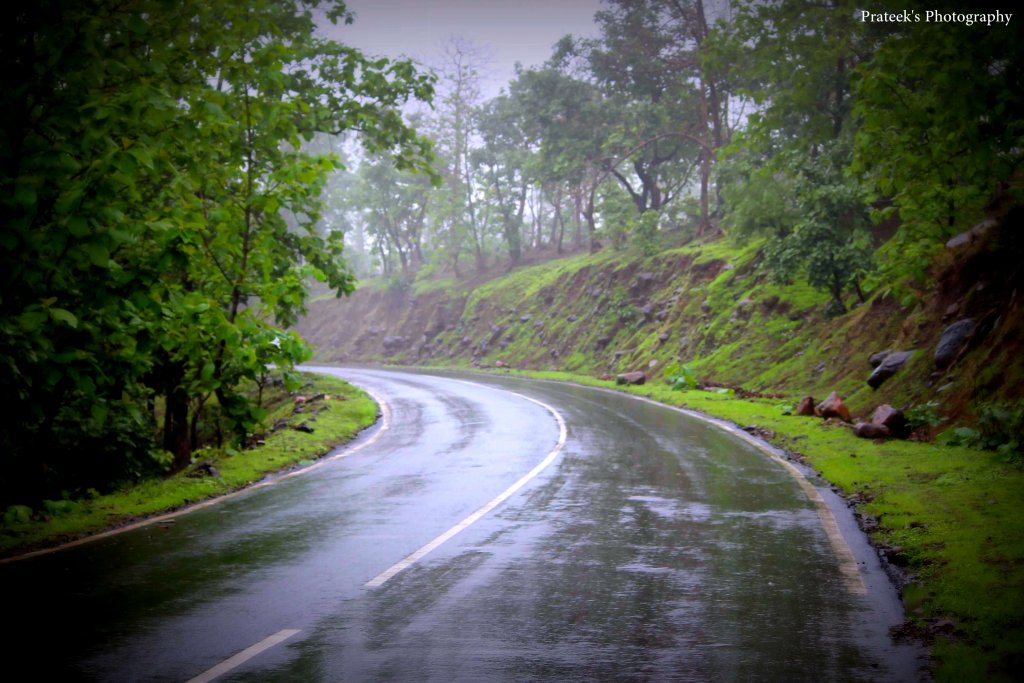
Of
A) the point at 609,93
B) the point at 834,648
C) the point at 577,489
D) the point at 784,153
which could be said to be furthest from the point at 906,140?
the point at 609,93

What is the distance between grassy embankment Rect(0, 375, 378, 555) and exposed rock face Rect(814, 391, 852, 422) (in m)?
10.4

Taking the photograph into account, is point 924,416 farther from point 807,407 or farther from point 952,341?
point 807,407

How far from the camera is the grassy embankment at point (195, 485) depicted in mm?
9180

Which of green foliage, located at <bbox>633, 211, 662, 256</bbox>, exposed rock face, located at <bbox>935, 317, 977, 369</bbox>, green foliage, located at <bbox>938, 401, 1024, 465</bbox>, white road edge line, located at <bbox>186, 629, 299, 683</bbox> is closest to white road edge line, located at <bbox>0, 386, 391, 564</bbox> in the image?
white road edge line, located at <bbox>186, 629, 299, 683</bbox>

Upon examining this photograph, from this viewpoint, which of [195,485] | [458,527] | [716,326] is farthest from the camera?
[716,326]

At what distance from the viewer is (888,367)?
58.8 ft

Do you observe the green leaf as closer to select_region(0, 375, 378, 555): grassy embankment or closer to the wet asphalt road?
the wet asphalt road

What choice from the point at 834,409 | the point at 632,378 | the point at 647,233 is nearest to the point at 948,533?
the point at 834,409

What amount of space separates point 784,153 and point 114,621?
15941 mm

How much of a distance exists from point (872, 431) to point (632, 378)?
1896 cm

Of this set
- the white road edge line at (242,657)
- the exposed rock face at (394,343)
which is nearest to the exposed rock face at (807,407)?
the white road edge line at (242,657)

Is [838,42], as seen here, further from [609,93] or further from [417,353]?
[417,353]

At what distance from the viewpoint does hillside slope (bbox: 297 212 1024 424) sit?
15781 millimetres

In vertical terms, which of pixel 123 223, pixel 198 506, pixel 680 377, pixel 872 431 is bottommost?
pixel 198 506
